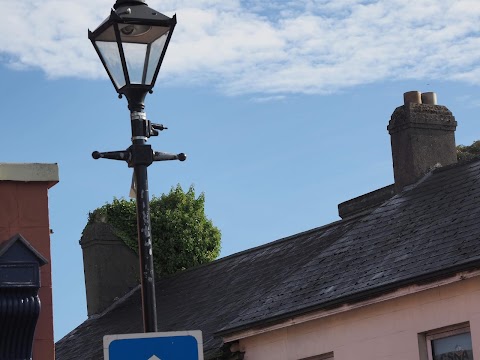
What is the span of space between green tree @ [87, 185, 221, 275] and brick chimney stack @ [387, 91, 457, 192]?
14144mm

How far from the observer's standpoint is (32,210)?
13828 millimetres

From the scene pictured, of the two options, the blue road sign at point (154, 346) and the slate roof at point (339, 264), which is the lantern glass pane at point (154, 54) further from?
the slate roof at point (339, 264)

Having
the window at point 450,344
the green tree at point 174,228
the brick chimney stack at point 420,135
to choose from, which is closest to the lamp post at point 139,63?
the window at point 450,344

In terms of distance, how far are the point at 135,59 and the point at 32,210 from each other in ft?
11.5

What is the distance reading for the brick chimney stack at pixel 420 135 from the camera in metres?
26.4

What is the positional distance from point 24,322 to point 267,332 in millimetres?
9914

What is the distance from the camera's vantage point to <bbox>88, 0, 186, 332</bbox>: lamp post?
1065 cm

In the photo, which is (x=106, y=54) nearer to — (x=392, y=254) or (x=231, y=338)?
(x=392, y=254)

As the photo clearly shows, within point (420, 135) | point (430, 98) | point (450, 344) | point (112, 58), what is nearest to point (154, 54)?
point (112, 58)

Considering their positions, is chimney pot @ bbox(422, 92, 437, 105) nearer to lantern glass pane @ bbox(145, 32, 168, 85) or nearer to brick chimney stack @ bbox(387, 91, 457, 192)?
brick chimney stack @ bbox(387, 91, 457, 192)

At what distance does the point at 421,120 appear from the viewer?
88.3ft

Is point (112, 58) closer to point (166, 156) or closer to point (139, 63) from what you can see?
point (139, 63)

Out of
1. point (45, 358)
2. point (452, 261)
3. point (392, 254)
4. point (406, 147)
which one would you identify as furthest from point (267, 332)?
point (45, 358)

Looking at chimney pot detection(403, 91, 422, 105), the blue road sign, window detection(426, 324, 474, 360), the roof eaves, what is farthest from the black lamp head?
chimney pot detection(403, 91, 422, 105)
